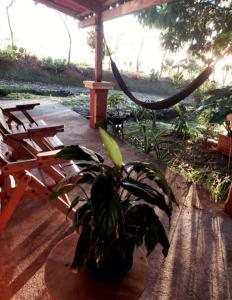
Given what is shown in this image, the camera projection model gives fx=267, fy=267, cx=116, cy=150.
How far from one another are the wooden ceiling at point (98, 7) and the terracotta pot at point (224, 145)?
1.94 metres

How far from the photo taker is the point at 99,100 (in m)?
4.14

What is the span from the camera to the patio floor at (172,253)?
1333 millimetres

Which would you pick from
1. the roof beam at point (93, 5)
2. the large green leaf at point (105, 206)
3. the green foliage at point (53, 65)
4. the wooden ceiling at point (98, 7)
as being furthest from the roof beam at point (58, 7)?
the green foliage at point (53, 65)

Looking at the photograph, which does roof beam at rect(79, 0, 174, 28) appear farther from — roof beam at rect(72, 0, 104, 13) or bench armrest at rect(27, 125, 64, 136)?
bench armrest at rect(27, 125, 64, 136)

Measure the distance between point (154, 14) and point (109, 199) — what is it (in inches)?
283

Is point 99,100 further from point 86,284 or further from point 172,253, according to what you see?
point 86,284

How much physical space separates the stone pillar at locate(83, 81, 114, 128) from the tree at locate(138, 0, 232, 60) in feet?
4.99

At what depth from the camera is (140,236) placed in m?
0.88

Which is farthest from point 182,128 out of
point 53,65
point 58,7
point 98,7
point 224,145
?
point 53,65

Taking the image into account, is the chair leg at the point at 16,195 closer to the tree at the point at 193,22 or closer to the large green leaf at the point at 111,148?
the large green leaf at the point at 111,148

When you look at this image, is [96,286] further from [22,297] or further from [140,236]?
[22,297]

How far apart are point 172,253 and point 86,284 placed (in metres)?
0.83

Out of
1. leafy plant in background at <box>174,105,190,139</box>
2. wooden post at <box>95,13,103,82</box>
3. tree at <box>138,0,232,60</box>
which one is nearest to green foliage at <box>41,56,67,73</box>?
tree at <box>138,0,232,60</box>

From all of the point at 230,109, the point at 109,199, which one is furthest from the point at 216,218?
the point at 109,199
